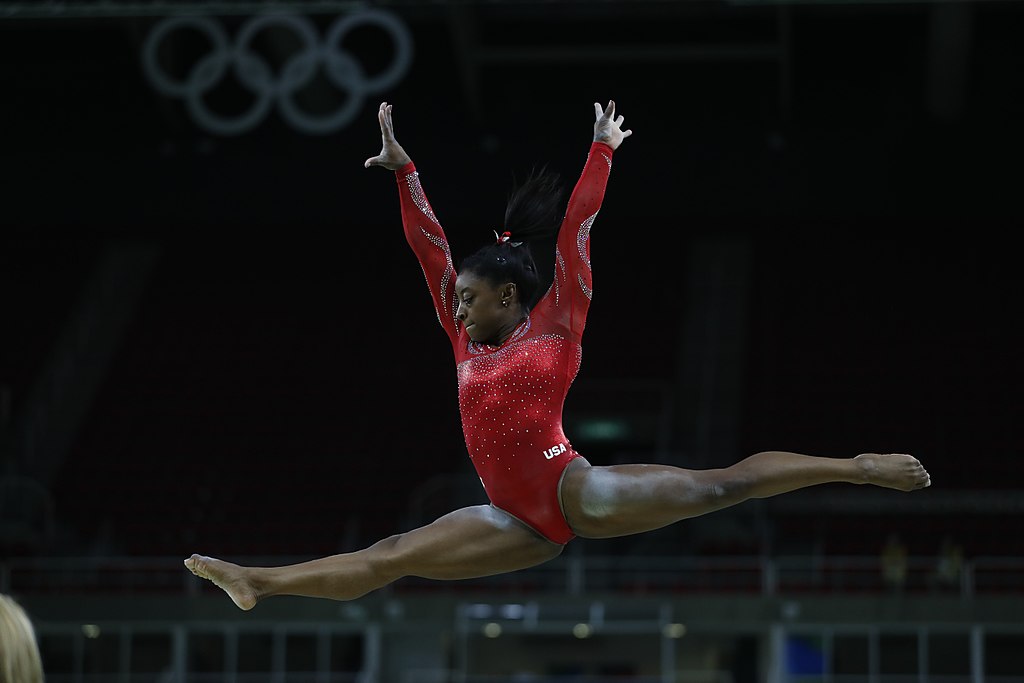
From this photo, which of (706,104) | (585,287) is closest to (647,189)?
(706,104)

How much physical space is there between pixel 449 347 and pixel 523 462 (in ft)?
57.1

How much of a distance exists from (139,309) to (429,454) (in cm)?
596

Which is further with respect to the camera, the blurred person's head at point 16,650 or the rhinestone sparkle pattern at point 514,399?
the rhinestone sparkle pattern at point 514,399

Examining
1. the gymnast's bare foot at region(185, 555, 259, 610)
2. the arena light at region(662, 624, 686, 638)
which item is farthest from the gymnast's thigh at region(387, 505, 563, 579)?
the arena light at region(662, 624, 686, 638)

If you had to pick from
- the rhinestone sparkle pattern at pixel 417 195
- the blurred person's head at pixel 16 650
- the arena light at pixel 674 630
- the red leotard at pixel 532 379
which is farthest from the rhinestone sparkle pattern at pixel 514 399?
the arena light at pixel 674 630

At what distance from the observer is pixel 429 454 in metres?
20.8

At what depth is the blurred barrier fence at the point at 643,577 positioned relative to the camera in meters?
17.4

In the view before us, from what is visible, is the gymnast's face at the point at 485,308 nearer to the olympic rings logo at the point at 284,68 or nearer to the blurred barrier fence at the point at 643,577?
the blurred barrier fence at the point at 643,577

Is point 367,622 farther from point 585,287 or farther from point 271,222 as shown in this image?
point 585,287

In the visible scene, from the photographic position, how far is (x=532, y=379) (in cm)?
565

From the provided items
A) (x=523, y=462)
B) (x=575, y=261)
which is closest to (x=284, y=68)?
(x=575, y=261)

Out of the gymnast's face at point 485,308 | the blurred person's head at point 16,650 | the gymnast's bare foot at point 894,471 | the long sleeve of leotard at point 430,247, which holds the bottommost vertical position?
the blurred person's head at point 16,650

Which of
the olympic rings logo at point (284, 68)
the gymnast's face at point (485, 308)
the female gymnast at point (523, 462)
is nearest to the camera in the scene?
the female gymnast at point (523, 462)

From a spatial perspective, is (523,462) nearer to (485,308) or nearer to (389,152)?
(485,308)
